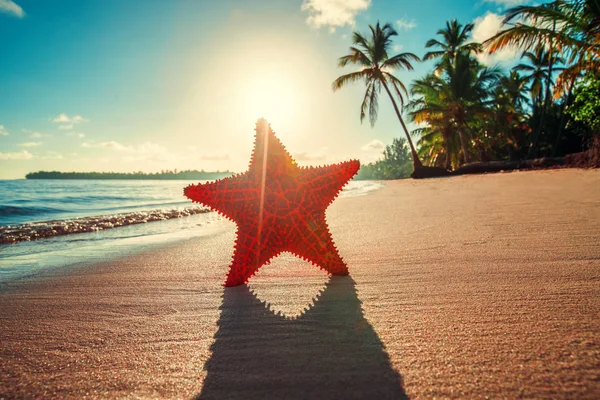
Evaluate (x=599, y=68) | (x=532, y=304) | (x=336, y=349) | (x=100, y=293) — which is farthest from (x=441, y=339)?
(x=599, y=68)

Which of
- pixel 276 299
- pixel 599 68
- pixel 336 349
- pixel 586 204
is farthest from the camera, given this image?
pixel 599 68

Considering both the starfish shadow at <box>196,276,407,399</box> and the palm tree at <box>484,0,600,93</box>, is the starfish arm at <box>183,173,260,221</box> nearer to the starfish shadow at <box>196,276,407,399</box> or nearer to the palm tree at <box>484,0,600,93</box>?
the starfish shadow at <box>196,276,407,399</box>

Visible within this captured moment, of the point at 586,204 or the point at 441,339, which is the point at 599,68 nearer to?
the point at 586,204

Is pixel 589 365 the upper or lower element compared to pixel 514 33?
lower

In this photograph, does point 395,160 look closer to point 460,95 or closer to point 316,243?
point 460,95

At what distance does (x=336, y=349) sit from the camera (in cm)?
145

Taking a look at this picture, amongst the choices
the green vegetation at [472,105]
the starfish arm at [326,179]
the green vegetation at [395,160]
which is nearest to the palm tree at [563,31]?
→ the green vegetation at [472,105]

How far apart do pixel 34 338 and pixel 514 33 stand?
18.8m

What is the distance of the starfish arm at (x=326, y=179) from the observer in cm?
253

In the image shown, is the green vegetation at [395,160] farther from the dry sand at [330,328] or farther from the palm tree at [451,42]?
the dry sand at [330,328]

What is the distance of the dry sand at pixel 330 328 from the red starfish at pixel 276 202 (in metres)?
0.26

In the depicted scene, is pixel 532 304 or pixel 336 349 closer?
pixel 336 349

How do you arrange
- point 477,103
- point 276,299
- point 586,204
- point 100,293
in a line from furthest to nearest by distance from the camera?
1. point 477,103
2. point 586,204
3. point 100,293
4. point 276,299

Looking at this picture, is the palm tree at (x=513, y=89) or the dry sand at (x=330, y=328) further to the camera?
the palm tree at (x=513, y=89)
